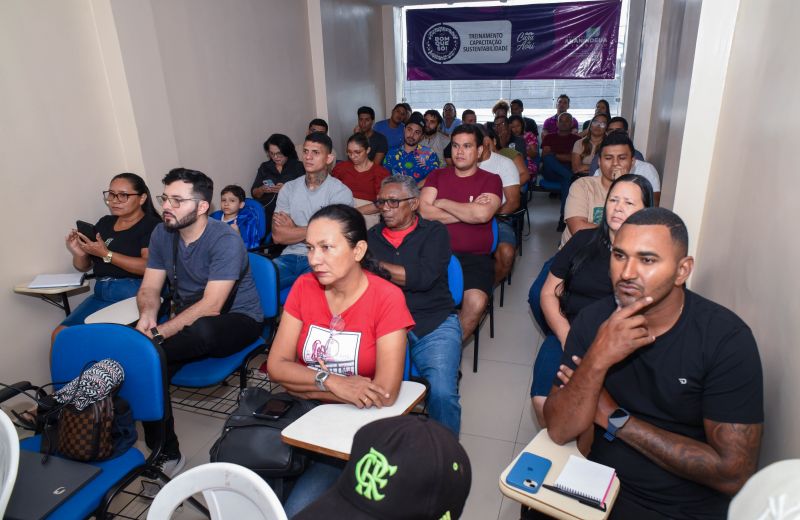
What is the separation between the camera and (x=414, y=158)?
5.47 meters

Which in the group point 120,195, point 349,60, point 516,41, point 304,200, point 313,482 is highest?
point 516,41

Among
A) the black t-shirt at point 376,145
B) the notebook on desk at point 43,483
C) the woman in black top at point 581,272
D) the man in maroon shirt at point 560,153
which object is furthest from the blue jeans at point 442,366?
the man in maroon shirt at point 560,153

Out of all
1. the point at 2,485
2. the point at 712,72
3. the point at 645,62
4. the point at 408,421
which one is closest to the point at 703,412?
the point at 408,421

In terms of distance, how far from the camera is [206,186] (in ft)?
8.60

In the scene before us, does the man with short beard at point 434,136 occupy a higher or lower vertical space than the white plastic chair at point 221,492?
higher

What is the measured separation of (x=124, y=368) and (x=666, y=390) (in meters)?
1.85

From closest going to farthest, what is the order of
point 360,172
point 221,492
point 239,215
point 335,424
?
1. point 221,492
2. point 335,424
3. point 239,215
4. point 360,172

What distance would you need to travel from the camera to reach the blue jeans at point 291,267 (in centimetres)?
331

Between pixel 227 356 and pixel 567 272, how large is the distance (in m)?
1.71

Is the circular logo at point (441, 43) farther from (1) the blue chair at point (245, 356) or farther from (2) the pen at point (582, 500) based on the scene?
(2) the pen at point (582, 500)

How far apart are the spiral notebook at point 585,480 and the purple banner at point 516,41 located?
8438 millimetres

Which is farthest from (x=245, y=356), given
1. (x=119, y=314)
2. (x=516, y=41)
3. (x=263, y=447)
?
(x=516, y=41)

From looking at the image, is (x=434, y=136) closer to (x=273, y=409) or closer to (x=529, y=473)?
(x=273, y=409)

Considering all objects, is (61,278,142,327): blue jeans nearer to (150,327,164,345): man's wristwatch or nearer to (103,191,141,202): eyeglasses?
(103,191,141,202): eyeglasses
